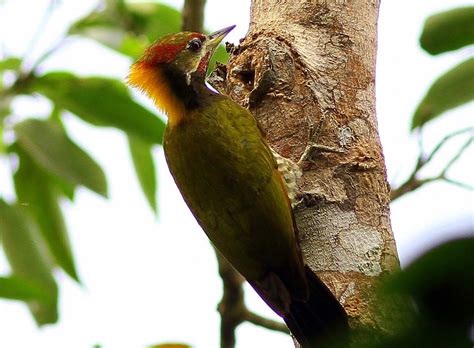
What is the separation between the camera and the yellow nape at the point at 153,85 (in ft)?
10.9

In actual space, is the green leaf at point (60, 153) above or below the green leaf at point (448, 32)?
below

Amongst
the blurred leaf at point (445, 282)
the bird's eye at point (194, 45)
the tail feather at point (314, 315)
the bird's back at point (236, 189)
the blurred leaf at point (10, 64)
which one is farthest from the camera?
the bird's eye at point (194, 45)

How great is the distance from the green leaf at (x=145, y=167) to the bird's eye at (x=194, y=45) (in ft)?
2.29

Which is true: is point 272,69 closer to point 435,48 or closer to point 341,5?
point 341,5

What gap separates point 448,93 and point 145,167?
174 centimetres

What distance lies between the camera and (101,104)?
3250 millimetres

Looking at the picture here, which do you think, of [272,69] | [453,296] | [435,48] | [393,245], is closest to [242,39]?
[272,69]

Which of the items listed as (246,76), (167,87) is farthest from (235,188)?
(167,87)

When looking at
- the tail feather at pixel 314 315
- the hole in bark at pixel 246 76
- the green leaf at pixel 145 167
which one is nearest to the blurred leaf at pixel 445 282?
the tail feather at pixel 314 315

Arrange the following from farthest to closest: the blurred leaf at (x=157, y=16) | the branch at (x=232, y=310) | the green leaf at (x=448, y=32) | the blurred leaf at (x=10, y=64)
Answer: the blurred leaf at (x=157, y=16) → the blurred leaf at (x=10, y=64) → the branch at (x=232, y=310) → the green leaf at (x=448, y=32)

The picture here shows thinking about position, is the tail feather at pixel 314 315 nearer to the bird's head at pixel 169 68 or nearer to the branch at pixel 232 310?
the branch at pixel 232 310

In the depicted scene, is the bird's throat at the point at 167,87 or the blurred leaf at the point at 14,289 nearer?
the blurred leaf at the point at 14,289

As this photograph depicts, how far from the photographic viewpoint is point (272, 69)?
278 cm

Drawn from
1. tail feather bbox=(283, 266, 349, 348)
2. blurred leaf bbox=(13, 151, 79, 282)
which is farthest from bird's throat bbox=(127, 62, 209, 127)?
tail feather bbox=(283, 266, 349, 348)
